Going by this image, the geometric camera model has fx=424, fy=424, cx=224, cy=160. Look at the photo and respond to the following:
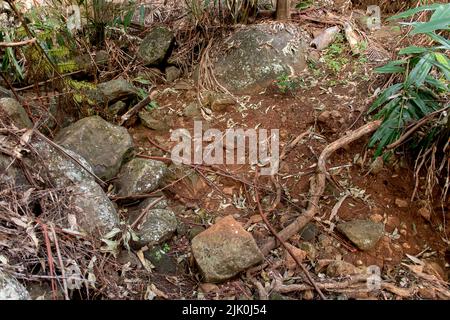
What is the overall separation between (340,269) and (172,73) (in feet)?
6.75

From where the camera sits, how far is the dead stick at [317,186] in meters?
2.19

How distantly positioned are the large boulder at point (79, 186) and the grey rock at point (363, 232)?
120 cm

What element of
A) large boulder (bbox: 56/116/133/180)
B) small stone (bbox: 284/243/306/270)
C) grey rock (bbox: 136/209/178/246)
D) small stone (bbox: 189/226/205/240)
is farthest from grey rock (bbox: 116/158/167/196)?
small stone (bbox: 284/243/306/270)

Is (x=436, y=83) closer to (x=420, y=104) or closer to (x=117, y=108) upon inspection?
(x=420, y=104)

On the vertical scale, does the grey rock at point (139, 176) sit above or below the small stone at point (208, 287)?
above

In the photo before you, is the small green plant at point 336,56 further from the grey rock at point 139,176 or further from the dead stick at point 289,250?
the grey rock at point 139,176

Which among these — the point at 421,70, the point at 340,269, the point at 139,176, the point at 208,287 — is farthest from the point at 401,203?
the point at 139,176

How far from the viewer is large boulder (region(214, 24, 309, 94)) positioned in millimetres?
3172

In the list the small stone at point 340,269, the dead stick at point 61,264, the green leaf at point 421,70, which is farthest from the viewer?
the green leaf at point 421,70

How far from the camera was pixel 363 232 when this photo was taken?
2209mm

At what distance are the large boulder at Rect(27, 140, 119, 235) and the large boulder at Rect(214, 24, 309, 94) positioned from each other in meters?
1.43

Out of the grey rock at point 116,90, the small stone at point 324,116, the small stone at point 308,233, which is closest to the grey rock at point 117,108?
the grey rock at point 116,90

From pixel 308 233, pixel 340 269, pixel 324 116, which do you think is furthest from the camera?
pixel 324 116

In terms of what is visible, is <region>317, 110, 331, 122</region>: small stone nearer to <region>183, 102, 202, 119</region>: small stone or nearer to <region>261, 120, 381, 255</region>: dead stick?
<region>261, 120, 381, 255</region>: dead stick
